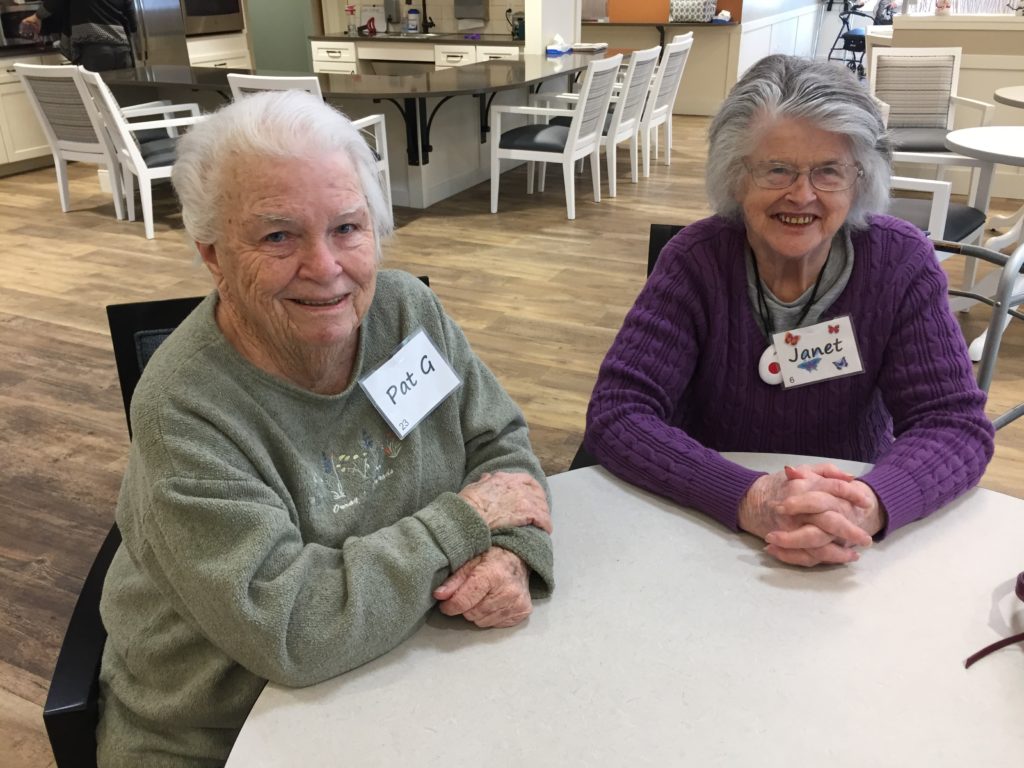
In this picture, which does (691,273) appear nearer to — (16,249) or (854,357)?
(854,357)

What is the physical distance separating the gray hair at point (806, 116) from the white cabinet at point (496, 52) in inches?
243

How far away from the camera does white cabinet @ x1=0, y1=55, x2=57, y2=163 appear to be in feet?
21.1

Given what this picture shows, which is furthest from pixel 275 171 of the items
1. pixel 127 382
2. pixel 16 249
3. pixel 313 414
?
pixel 16 249

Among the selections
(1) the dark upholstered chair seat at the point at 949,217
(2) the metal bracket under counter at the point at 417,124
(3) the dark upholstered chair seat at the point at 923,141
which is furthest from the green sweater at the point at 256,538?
(2) the metal bracket under counter at the point at 417,124

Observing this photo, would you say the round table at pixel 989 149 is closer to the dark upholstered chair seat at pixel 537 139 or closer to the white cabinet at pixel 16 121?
the dark upholstered chair seat at pixel 537 139

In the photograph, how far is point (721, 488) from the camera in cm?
114

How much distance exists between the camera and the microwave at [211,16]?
7918mm

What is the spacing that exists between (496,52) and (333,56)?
5.92 ft

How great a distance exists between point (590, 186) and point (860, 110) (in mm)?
4990

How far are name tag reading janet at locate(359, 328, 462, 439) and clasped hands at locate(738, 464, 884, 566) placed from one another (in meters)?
0.44

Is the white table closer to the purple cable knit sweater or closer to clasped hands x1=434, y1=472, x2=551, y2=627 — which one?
clasped hands x1=434, y1=472, x2=551, y2=627

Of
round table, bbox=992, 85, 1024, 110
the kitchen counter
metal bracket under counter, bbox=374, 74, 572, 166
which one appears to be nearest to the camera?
round table, bbox=992, 85, 1024, 110

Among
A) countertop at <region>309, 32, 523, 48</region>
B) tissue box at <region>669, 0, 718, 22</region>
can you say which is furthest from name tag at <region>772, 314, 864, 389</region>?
tissue box at <region>669, 0, 718, 22</region>

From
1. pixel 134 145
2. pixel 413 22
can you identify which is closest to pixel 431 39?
pixel 413 22
